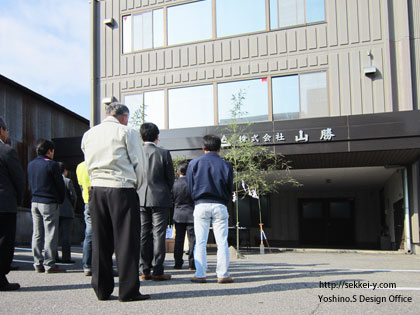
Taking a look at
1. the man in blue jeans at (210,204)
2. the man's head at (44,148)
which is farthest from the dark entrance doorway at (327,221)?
the man in blue jeans at (210,204)

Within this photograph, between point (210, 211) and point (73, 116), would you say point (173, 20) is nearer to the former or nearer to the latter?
point (73, 116)

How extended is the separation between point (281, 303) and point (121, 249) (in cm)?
135

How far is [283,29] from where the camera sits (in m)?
14.4

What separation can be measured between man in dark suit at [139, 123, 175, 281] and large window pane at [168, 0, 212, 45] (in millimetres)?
10840

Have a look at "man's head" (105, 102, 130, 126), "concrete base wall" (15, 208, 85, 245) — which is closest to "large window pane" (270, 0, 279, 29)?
"concrete base wall" (15, 208, 85, 245)

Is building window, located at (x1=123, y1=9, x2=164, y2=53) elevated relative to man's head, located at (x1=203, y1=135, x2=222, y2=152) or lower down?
elevated

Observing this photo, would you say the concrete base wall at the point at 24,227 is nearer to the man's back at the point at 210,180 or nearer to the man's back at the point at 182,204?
the man's back at the point at 182,204

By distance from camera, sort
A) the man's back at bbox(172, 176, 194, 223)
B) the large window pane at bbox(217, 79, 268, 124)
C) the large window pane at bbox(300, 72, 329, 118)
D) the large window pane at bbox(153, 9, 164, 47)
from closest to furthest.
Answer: the man's back at bbox(172, 176, 194, 223) < the large window pane at bbox(300, 72, 329, 118) < the large window pane at bbox(217, 79, 268, 124) < the large window pane at bbox(153, 9, 164, 47)

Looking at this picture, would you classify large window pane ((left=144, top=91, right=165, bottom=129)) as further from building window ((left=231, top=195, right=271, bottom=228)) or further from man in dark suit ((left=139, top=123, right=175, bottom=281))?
Answer: man in dark suit ((left=139, top=123, right=175, bottom=281))

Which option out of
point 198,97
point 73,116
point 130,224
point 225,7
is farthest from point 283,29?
point 130,224

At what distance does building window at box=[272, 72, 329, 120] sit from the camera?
1388cm

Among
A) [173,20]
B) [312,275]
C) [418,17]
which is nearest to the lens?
[312,275]

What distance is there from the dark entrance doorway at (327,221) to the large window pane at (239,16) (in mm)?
10511

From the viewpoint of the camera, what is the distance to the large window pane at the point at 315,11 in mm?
14094
